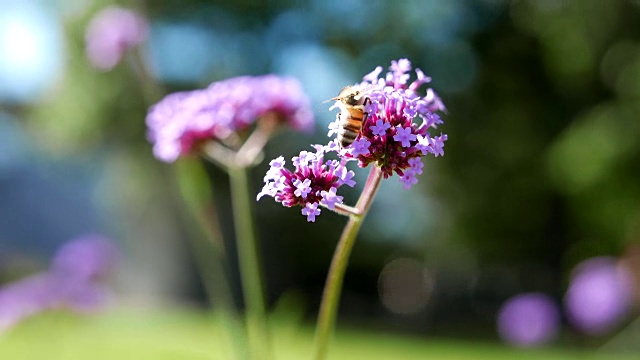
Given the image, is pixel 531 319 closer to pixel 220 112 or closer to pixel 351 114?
pixel 220 112

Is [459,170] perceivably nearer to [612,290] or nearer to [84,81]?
[84,81]

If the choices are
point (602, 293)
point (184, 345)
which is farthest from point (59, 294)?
point (184, 345)

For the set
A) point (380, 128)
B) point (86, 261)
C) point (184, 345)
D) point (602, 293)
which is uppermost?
point (184, 345)

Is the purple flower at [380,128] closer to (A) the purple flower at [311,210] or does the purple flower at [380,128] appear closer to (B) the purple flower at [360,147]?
(B) the purple flower at [360,147]

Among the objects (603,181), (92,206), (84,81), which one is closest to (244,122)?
(603,181)

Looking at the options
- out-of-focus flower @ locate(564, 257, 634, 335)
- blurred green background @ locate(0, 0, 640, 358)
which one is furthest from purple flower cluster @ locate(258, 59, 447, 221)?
blurred green background @ locate(0, 0, 640, 358)

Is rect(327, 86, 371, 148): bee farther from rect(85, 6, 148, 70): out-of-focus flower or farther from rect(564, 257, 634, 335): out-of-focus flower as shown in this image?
rect(564, 257, 634, 335): out-of-focus flower

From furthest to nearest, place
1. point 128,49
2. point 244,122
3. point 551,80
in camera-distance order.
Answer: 1. point 551,80
2. point 128,49
3. point 244,122
